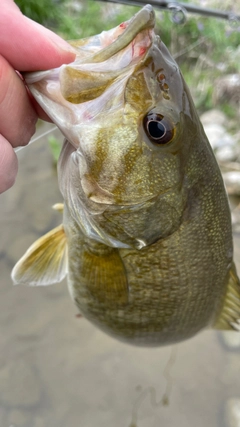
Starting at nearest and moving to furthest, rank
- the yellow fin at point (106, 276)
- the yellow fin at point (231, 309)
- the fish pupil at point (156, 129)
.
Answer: the fish pupil at point (156, 129) → the yellow fin at point (106, 276) → the yellow fin at point (231, 309)

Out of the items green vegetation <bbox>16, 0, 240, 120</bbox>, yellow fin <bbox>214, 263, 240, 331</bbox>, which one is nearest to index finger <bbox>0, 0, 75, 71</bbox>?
yellow fin <bbox>214, 263, 240, 331</bbox>

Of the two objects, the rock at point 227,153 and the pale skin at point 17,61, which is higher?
the pale skin at point 17,61

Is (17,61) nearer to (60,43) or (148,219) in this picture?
(60,43)

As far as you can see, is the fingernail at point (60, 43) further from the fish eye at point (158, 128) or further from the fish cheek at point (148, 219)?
the fish cheek at point (148, 219)

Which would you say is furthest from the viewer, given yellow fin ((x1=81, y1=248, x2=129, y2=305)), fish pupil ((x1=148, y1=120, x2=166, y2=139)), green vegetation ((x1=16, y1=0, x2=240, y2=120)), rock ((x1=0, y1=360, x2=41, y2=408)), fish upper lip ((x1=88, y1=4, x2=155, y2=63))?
green vegetation ((x1=16, y1=0, x2=240, y2=120))

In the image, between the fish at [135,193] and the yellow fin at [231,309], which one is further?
the yellow fin at [231,309]

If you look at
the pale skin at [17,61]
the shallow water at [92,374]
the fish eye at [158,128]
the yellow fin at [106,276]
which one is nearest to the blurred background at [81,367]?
the shallow water at [92,374]

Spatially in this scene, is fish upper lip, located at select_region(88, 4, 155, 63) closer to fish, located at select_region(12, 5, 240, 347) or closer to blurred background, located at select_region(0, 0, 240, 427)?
fish, located at select_region(12, 5, 240, 347)

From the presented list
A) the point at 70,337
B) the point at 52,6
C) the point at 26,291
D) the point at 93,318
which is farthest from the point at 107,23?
the point at 93,318

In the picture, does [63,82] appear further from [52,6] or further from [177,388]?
[52,6]
